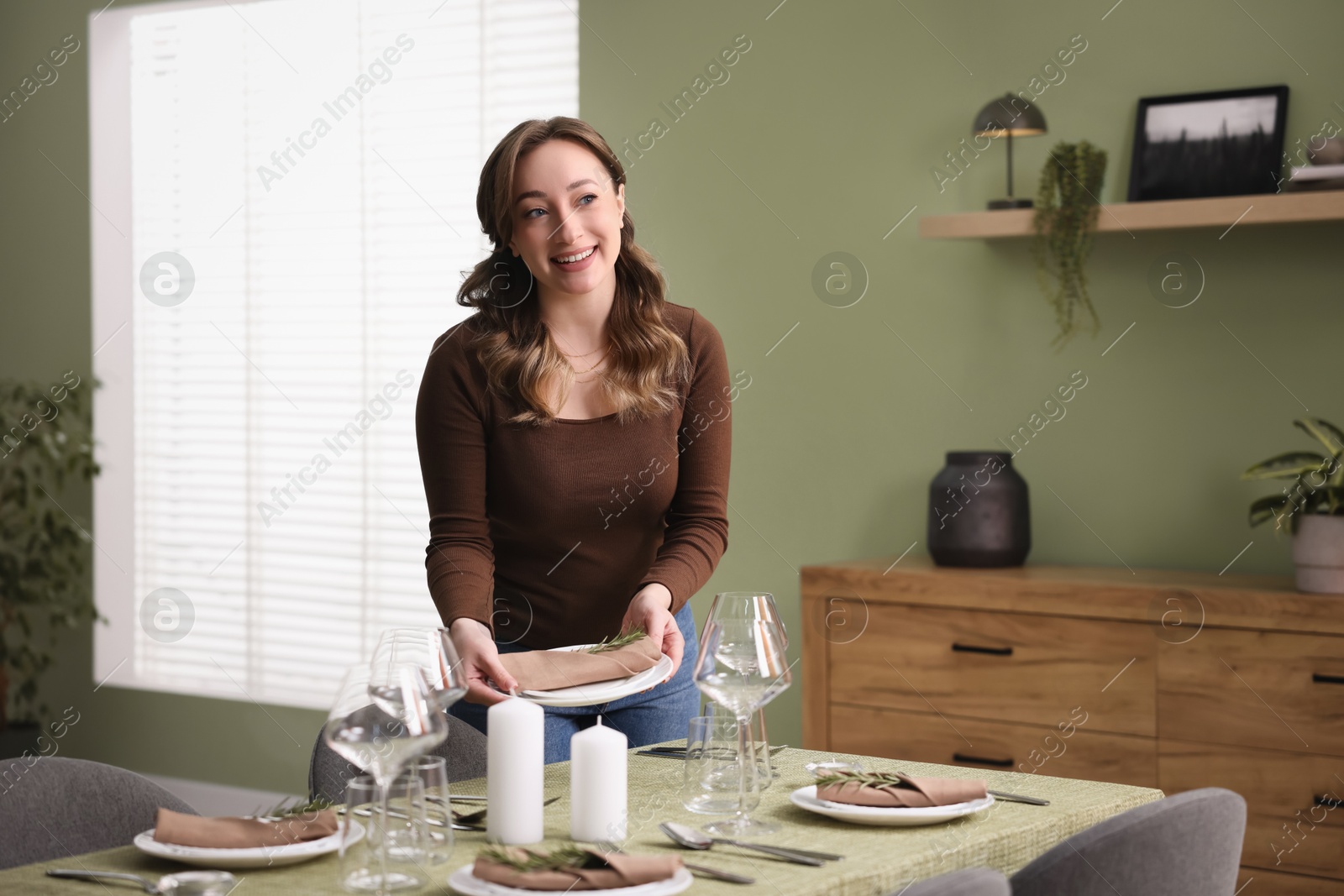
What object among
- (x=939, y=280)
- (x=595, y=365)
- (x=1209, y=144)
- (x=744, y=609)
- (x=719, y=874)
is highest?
(x=1209, y=144)

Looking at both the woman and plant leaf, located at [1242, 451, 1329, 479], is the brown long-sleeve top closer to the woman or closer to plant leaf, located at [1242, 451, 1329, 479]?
the woman

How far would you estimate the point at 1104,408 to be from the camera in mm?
3516

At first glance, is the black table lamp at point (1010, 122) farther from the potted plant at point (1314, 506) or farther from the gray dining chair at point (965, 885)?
the gray dining chair at point (965, 885)

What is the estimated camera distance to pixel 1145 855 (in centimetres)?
134

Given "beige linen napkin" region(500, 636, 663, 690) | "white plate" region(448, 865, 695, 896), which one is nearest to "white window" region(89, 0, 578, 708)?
"beige linen napkin" region(500, 636, 663, 690)

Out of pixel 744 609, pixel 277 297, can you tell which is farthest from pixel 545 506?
pixel 277 297

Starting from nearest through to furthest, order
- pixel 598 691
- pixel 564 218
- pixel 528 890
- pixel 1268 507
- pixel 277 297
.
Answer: pixel 528 890 < pixel 598 691 < pixel 564 218 < pixel 1268 507 < pixel 277 297

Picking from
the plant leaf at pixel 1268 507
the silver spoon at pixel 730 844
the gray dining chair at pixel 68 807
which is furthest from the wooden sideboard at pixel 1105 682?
the gray dining chair at pixel 68 807

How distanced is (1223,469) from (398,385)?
97.4 inches

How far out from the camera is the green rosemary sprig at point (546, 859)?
1.26 m

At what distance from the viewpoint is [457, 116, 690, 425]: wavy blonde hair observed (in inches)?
86.6

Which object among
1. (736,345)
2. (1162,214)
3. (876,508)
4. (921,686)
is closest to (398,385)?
(736,345)

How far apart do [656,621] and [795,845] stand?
2.06 feet

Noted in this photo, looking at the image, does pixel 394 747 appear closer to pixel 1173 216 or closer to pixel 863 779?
pixel 863 779
